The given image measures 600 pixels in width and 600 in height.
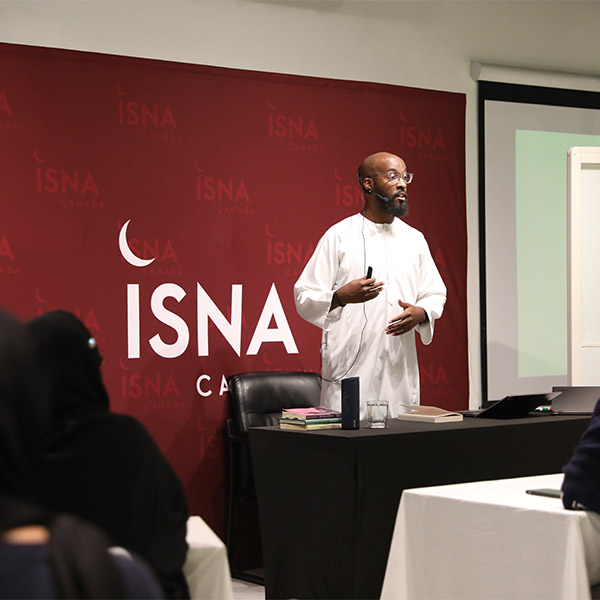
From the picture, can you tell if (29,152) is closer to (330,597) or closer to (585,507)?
(330,597)

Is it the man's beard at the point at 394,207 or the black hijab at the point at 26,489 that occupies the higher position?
the man's beard at the point at 394,207

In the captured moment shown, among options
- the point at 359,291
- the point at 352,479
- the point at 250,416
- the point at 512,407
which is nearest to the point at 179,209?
the point at 250,416

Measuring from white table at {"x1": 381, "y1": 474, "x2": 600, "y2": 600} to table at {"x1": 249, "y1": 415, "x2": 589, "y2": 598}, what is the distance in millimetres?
492

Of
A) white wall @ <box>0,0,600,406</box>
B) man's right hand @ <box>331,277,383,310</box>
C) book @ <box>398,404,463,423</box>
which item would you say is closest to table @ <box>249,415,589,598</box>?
book @ <box>398,404,463,423</box>

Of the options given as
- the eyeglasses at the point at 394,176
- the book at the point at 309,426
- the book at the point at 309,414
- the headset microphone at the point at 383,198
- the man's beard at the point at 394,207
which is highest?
the eyeglasses at the point at 394,176

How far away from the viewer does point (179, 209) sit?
5000mm

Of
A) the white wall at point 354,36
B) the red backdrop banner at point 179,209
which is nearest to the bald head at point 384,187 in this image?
the red backdrop banner at point 179,209

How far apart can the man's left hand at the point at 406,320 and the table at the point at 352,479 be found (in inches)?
20.0

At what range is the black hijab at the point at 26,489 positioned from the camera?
100 centimetres

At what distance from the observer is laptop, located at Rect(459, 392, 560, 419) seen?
3.89 m

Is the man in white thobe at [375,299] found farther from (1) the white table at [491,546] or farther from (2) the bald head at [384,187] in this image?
(1) the white table at [491,546]

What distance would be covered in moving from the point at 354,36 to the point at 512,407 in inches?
104

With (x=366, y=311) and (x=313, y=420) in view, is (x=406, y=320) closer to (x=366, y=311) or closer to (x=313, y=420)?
(x=366, y=311)

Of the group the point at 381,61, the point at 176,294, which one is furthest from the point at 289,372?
the point at 381,61
